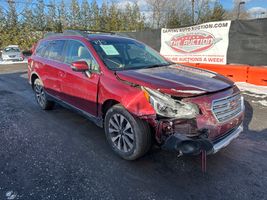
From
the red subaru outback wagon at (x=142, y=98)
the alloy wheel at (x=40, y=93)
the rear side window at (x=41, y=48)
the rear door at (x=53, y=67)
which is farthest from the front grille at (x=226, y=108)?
the rear side window at (x=41, y=48)

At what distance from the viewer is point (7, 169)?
10.4 ft

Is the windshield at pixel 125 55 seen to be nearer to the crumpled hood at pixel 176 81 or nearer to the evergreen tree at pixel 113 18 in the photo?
the crumpled hood at pixel 176 81

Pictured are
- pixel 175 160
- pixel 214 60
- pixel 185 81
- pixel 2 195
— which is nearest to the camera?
pixel 2 195

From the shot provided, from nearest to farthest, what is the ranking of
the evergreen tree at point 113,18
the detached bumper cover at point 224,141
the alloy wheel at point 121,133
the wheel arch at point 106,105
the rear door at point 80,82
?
the detached bumper cover at point 224,141 → the alloy wheel at point 121,133 → the wheel arch at point 106,105 → the rear door at point 80,82 → the evergreen tree at point 113,18

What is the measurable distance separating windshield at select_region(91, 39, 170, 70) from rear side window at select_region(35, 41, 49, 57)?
2058 mm

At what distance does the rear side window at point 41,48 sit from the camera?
5.57 meters

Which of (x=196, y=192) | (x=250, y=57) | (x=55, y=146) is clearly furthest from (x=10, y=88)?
(x=250, y=57)

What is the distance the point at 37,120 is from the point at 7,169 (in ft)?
6.21

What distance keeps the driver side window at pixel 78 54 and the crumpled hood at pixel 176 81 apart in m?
0.60

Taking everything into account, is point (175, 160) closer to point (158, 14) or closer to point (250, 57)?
point (250, 57)

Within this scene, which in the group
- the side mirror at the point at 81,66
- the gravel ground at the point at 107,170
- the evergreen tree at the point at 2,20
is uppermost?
the evergreen tree at the point at 2,20

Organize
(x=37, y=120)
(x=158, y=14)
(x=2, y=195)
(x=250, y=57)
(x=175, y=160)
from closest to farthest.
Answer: (x=2, y=195)
(x=175, y=160)
(x=37, y=120)
(x=250, y=57)
(x=158, y=14)

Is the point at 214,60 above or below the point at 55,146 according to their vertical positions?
above

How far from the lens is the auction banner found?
29.8ft
